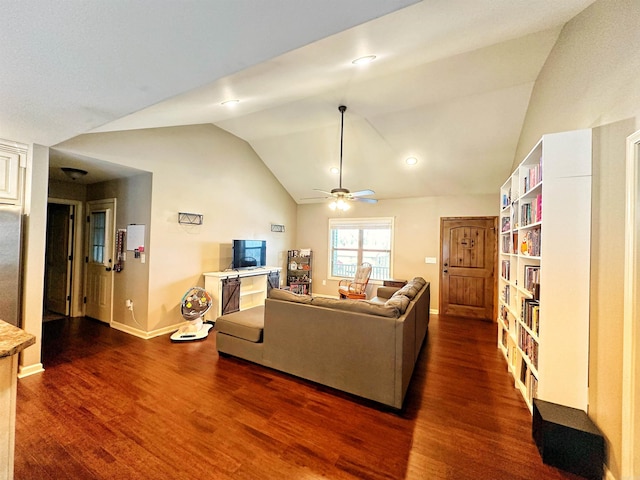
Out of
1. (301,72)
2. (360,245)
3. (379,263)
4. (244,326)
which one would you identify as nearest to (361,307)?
(244,326)

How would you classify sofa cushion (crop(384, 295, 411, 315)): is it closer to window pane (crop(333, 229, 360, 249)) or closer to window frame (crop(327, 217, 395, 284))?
window frame (crop(327, 217, 395, 284))

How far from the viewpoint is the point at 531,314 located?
89.5 inches

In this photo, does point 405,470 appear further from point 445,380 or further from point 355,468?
point 445,380

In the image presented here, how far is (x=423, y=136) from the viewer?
4.26 meters

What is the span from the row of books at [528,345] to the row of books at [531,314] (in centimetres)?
11

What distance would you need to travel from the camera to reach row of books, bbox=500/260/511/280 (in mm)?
3194

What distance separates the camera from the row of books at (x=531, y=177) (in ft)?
7.21

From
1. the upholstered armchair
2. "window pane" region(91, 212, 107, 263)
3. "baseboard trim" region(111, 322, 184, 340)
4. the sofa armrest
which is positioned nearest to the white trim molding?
the sofa armrest

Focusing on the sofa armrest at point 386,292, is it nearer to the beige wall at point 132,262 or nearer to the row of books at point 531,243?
the row of books at point 531,243

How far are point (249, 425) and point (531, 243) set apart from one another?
286 cm

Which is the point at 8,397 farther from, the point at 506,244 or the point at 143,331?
the point at 506,244

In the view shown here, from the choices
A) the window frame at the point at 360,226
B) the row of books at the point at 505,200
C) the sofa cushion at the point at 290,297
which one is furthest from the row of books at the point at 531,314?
the window frame at the point at 360,226

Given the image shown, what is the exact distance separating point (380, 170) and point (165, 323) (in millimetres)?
4610

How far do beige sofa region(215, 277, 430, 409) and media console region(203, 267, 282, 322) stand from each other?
4.97ft
